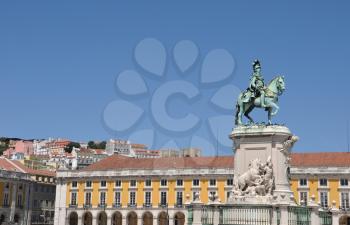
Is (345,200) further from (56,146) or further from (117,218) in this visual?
(56,146)

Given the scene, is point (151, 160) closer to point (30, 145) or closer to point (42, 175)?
point (42, 175)

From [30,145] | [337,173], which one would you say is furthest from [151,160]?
[30,145]

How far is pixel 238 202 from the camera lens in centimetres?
3002

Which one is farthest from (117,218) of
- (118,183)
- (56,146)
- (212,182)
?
(56,146)

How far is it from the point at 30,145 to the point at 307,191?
13712cm

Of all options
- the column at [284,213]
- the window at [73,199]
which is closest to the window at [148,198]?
the window at [73,199]

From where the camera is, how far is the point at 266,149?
1221 inches

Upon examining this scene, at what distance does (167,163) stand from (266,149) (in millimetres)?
50078

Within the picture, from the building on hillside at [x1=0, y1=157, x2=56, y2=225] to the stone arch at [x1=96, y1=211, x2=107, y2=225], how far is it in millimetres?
13284

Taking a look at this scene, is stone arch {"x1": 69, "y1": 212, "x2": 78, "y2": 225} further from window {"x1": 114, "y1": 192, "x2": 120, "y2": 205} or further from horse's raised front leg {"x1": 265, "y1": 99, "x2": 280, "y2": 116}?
horse's raised front leg {"x1": 265, "y1": 99, "x2": 280, "y2": 116}

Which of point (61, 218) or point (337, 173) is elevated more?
point (337, 173)

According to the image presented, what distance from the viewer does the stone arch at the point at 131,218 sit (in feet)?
253

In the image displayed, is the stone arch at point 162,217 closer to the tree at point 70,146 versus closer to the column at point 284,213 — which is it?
the column at point 284,213

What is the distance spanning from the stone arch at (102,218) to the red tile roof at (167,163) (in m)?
6.56
